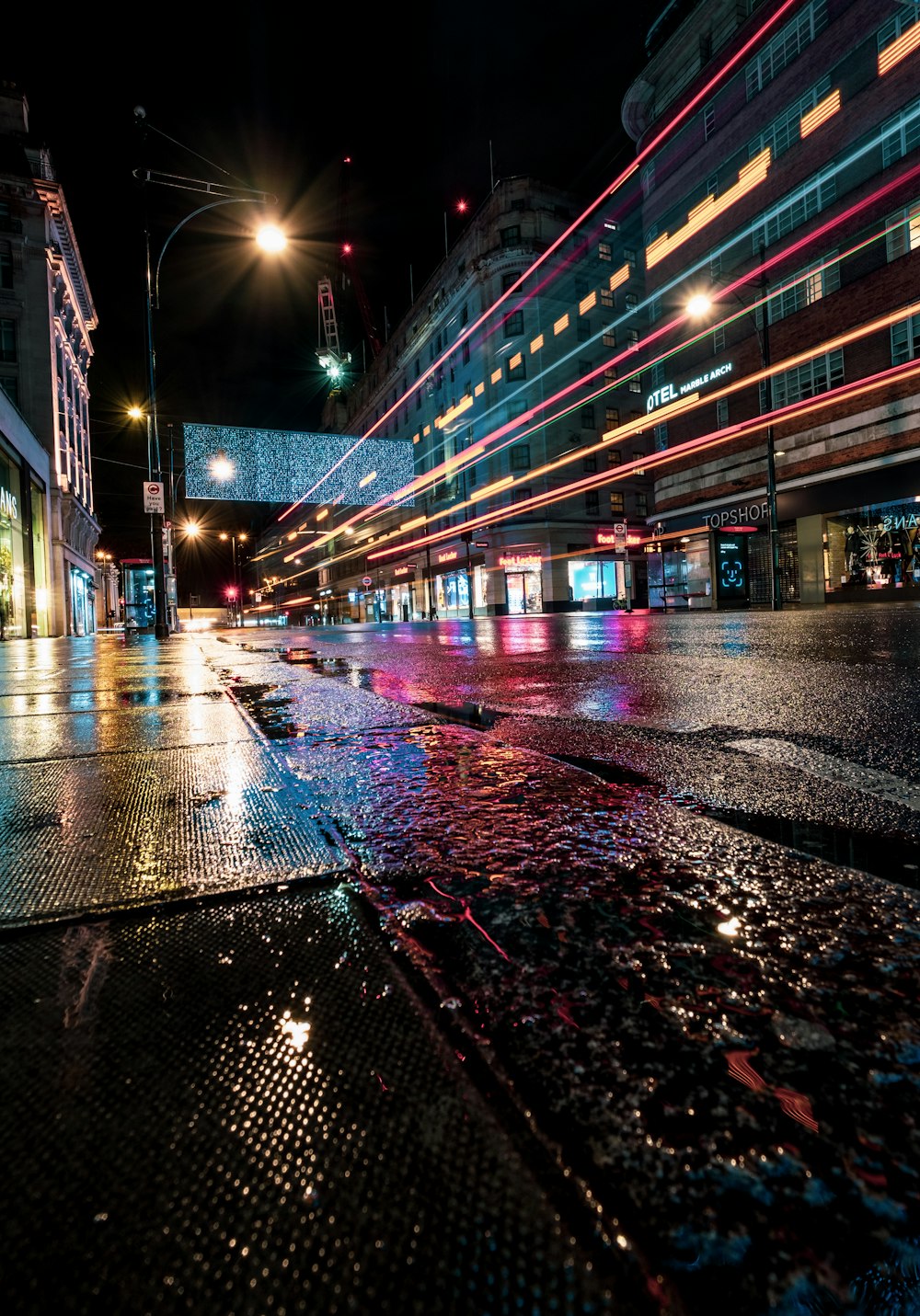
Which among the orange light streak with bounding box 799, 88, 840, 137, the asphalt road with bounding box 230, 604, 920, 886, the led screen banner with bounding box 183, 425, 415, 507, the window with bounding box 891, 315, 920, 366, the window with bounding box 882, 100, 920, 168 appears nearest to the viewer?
the asphalt road with bounding box 230, 604, 920, 886

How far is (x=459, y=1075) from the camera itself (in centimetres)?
51

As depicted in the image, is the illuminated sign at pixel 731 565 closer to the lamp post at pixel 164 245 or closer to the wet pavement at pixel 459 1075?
the lamp post at pixel 164 245

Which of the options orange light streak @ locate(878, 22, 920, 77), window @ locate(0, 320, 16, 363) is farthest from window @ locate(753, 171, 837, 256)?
window @ locate(0, 320, 16, 363)

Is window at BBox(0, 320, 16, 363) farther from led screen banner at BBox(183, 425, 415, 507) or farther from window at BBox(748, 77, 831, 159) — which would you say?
window at BBox(748, 77, 831, 159)

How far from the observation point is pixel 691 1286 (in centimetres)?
35

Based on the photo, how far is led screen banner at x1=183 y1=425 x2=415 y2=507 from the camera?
3195cm

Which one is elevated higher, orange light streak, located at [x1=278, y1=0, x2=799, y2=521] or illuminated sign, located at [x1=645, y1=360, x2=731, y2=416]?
orange light streak, located at [x1=278, y1=0, x2=799, y2=521]

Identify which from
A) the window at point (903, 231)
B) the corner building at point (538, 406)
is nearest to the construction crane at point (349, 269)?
the corner building at point (538, 406)

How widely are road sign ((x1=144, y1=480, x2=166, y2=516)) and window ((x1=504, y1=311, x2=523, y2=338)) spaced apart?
29.3 metres

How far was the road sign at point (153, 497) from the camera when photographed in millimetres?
13789

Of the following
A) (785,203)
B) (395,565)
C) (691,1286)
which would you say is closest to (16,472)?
(691,1286)

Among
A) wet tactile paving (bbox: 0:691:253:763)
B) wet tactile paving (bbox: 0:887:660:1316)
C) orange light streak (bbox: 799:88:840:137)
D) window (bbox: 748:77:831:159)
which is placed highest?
window (bbox: 748:77:831:159)

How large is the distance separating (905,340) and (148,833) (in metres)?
24.7

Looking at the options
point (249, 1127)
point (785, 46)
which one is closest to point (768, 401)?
point (785, 46)
